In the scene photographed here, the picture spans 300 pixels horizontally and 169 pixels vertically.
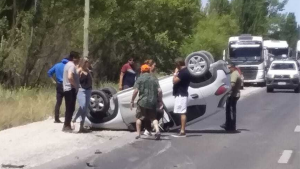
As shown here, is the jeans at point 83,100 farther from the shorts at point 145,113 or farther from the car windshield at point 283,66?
the car windshield at point 283,66

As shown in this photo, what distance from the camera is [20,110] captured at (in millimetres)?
20281

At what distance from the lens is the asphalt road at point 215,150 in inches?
520

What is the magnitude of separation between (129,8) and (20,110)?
60.5 ft

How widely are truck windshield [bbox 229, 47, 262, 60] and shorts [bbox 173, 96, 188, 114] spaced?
29863 millimetres

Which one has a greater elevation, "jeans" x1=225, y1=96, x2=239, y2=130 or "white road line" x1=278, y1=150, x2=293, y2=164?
"jeans" x1=225, y1=96, x2=239, y2=130

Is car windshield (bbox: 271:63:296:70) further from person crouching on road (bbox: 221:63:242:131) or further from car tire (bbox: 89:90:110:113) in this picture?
car tire (bbox: 89:90:110:113)

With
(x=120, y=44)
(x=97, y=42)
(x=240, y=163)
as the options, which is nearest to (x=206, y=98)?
(x=240, y=163)

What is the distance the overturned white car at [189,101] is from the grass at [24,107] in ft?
6.84

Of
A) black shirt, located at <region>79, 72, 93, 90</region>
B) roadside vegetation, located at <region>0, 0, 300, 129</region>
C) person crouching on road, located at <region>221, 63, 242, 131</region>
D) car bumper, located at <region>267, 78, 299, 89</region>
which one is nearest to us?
black shirt, located at <region>79, 72, 93, 90</region>

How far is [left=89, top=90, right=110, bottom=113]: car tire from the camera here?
1786 cm

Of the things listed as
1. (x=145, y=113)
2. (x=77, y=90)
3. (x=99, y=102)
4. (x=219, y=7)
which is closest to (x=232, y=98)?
(x=145, y=113)

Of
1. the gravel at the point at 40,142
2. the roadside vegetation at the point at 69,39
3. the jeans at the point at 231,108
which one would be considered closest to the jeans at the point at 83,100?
the gravel at the point at 40,142

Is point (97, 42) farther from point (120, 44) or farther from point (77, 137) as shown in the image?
point (77, 137)

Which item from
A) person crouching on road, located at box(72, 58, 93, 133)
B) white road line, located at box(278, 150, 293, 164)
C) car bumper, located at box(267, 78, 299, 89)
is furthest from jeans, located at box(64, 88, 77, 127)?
car bumper, located at box(267, 78, 299, 89)
